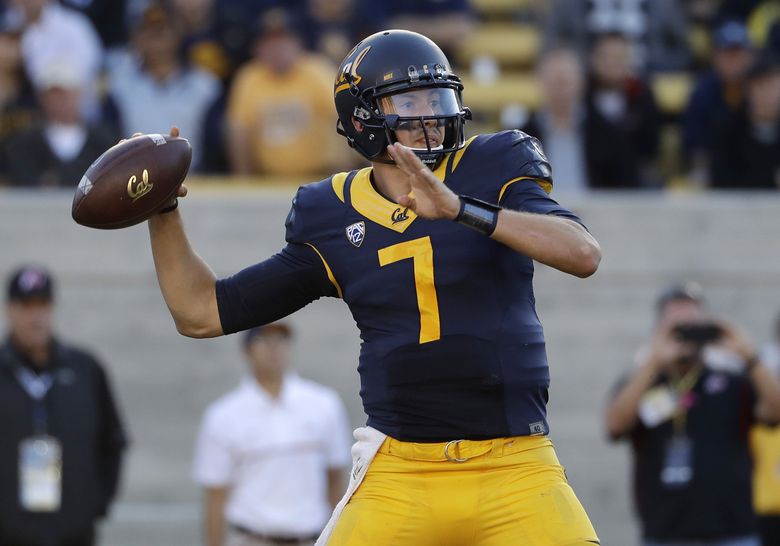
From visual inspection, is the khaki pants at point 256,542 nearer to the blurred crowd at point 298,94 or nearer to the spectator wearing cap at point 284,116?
the blurred crowd at point 298,94

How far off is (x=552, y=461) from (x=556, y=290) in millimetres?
5397

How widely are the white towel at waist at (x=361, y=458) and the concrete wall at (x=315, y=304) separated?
516cm

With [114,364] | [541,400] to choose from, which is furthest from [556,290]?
[541,400]

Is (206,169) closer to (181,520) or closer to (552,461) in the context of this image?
(181,520)

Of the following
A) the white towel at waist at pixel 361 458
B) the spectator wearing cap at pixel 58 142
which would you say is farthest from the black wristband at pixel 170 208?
the spectator wearing cap at pixel 58 142

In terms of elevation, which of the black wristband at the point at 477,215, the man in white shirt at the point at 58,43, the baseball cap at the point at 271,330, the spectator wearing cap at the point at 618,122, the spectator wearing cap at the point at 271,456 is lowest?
the spectator wearing cap at the point at 271,456

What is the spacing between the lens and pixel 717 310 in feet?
31.6

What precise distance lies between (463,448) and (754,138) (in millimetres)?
6220

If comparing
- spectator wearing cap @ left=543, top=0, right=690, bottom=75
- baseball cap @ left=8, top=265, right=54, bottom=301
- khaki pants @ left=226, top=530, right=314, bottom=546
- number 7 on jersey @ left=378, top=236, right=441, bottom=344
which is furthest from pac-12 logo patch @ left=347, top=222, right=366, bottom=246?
spectator wearing cap @ left=543, top=0, right=690, bottom=75

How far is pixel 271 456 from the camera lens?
8000 millimetres

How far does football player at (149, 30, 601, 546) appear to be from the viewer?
13.7 ft

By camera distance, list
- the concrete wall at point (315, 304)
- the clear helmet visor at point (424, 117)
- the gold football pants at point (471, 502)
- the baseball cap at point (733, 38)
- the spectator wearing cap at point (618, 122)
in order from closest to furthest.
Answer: the gold football pants at point (471, 502) < the clear helmet visor at point (424, 117) < the concrete wall at point (315, 304) < the spectator wearing cap at point (618, 122) < the baseball cap at point (733, 38)

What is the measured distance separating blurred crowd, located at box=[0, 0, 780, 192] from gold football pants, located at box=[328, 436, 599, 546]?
549cm

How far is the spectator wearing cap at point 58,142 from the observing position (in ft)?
30.8
